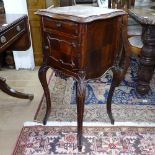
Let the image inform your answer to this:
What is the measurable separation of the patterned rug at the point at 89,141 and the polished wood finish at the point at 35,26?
129 centimetres

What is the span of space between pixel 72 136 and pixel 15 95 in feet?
2.49

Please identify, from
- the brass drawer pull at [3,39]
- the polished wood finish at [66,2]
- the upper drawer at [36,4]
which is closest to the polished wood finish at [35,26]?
the upper drawer at [36,4]

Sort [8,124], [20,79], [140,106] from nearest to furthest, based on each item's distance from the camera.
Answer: [8,124] → [140,106] → [20,79]

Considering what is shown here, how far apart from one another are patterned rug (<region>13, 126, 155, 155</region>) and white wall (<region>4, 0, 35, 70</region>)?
3.95ft

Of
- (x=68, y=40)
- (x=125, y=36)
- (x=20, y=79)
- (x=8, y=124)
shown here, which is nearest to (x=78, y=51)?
(x=68, y=40)

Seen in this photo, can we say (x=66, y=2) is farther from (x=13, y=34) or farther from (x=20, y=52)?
(x=13, y=34)

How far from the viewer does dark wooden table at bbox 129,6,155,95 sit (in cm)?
189

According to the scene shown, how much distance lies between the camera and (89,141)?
1677 mm

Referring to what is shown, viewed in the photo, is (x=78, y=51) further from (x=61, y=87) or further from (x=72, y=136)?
(x=61, y=87)

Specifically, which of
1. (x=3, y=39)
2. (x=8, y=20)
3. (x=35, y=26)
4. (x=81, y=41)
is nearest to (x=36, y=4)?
(x=35, y=26)

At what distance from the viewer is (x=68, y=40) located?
53.3 inches

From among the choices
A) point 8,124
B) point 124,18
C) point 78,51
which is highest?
point 124,18

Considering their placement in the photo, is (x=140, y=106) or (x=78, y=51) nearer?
(x=78, y=51)

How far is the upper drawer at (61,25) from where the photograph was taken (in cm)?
129
